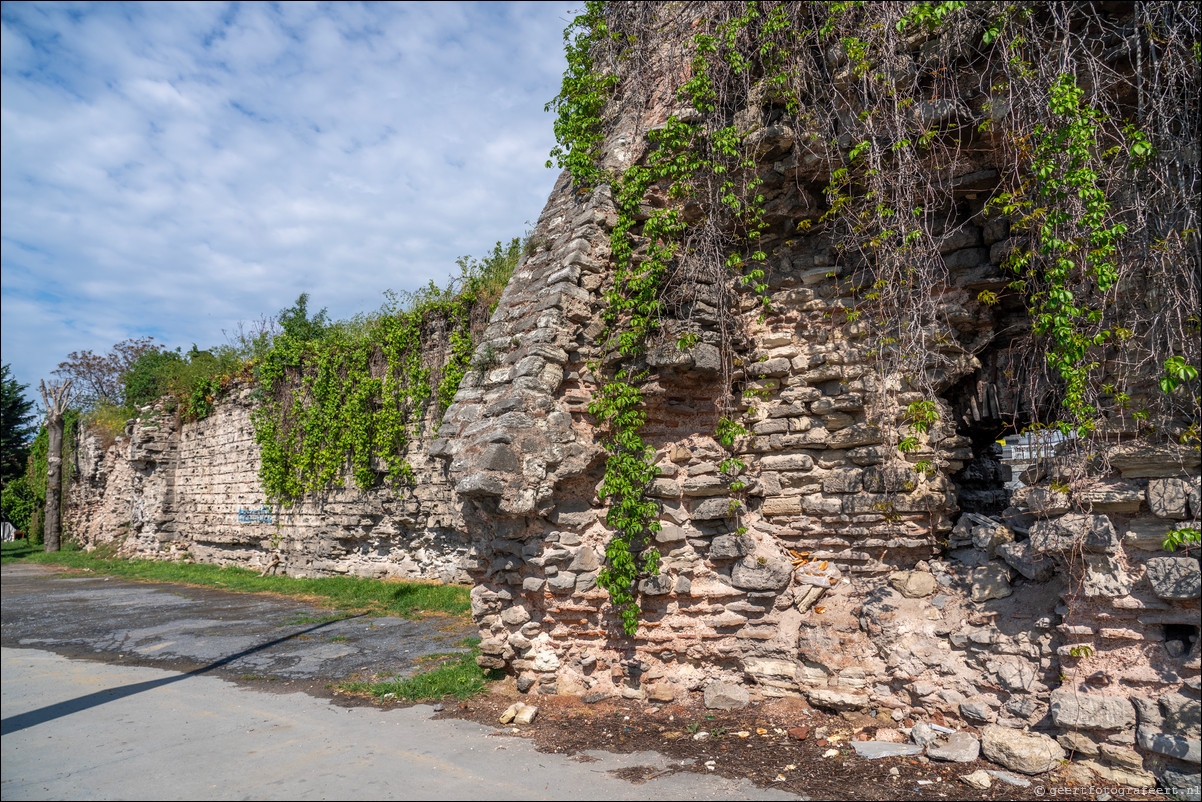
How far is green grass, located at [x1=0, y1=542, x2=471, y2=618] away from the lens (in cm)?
940

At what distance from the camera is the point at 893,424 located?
15.7 ft

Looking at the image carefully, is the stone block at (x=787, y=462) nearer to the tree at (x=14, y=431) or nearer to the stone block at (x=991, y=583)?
the stone block at (x=991, y=583)

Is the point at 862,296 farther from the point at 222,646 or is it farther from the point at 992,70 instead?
the point at 222,646

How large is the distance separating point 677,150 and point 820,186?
1.20 metres

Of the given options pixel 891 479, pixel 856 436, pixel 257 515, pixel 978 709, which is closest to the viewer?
pixel 978 709

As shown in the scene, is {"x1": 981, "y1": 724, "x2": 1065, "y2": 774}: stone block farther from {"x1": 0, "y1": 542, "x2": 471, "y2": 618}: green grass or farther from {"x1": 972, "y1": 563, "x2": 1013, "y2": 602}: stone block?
{"x1": 0, "y1": 542, "x2": 471, "y2": 618}: green grass

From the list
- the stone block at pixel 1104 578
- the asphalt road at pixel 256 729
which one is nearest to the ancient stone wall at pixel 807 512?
the stone block at pixel 1104 578

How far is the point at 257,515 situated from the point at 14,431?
A: 24.5 feet

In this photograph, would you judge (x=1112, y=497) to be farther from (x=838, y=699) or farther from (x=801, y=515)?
(x=838, y=699)

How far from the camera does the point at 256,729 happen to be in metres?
4.84

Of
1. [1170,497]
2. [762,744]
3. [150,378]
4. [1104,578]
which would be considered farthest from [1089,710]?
[150,378]

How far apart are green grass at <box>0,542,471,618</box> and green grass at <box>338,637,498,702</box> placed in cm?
289

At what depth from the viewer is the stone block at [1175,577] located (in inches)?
131

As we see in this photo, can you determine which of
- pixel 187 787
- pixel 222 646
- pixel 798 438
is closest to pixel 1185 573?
pixel 798 438
